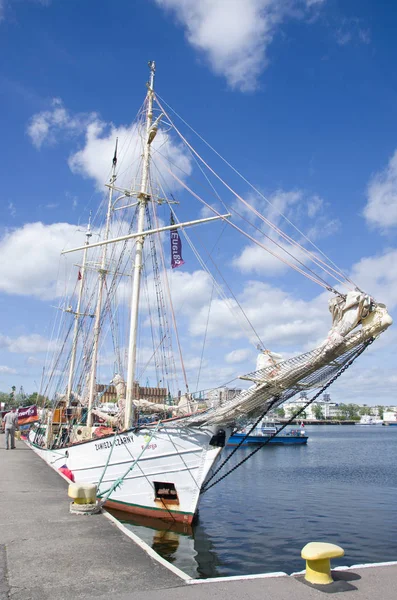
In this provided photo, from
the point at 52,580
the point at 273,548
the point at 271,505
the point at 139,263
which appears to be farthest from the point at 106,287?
the point at 52,580

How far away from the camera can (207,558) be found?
1280cm

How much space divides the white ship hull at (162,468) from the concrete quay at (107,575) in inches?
233

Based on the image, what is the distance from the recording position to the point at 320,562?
6.12 meters

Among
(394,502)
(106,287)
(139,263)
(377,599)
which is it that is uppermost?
(106,287)

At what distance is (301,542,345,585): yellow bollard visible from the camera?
19.7 feet

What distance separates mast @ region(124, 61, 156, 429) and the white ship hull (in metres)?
1.42

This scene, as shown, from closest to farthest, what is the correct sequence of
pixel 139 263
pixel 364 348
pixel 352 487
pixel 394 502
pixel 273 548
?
pixel 364 348 → pixel 273 548 → pixel 139 263 → pixel 394 502 → pixel 352 487

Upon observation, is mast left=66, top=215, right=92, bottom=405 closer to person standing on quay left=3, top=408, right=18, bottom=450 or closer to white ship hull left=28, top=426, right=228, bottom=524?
person standing on quay left=3, top=408, right=18, bottom=450

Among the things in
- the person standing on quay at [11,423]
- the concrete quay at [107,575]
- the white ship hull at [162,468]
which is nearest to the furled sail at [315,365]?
the white ship hull at [162,468]

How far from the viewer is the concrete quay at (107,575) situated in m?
5.57

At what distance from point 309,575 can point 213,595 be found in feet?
4.72

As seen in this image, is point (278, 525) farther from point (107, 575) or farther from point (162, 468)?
point (107, 575)

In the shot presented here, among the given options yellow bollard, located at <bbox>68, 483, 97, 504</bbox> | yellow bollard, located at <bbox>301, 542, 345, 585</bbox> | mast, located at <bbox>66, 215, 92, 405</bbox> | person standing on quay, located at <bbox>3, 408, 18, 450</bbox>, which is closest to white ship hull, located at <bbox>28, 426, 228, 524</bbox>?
yellow bollard, located at <bbox>68, 483, 97, 504</bbox>

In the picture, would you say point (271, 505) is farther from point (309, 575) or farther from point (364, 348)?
Answer: point (309, 575)
